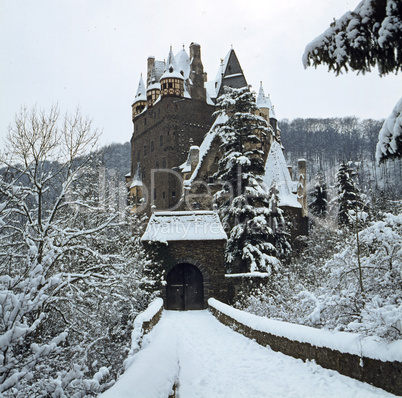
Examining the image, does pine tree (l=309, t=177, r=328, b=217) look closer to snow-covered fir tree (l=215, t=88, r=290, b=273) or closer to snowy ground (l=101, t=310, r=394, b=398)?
snow-covered fir tree (l=215, t=88, r=290, b=273)

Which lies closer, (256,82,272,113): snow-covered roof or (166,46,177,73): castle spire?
(256,82,272,113): snow-covered roof

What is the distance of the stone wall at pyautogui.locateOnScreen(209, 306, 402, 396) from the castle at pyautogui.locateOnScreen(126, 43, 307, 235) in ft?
111

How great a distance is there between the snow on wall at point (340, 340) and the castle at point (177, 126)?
3339cm

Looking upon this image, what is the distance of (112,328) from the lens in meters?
12.3

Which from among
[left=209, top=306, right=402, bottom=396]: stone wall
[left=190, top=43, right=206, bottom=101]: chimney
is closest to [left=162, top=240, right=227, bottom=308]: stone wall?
[left=209, top=306, right=402, bottom=396]: stone wall

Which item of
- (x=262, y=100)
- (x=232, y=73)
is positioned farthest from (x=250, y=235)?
(x=232, y=73)

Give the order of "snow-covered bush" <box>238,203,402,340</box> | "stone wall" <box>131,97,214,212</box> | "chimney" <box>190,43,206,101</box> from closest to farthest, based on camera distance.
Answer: "snow-covered bush" <box>238,203,402,340</box> → "stone wall" <box>131,97,214,212</box> → "chimney" <box>190,43,206,101</box>

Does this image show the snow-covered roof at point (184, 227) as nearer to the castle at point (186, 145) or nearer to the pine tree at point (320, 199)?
the castle at point (186, 145)

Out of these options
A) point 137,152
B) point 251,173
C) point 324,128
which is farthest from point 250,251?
point 324,128

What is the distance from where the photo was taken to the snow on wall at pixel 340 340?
213 inches

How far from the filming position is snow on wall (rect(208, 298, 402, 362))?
541 centimetres

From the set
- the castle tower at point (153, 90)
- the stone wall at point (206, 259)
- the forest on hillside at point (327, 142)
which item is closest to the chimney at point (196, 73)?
the castle tower at point (153, 90)

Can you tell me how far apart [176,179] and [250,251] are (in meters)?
27.3

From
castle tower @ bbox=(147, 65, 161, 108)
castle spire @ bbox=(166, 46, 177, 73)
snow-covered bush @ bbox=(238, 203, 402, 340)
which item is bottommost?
snow-covered bush @ bbox=(238, 203, 402, 340)
